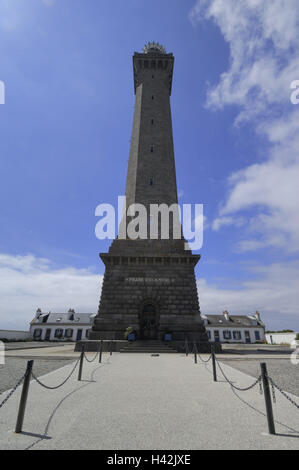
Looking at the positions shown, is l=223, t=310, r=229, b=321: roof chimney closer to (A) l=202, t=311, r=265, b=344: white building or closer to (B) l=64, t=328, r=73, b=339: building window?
(A) l=202, t=311, r=265, b=344: white building

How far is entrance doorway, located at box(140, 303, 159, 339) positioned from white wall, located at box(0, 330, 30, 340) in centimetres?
2698

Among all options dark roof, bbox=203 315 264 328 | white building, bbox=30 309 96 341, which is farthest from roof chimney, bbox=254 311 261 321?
white building, bbox=30 309 96 341

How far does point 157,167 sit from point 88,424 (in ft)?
80.1

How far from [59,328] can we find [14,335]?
427 inches

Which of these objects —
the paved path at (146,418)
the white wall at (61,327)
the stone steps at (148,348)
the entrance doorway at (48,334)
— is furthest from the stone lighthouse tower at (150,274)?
the entrance doorway at (48,334)

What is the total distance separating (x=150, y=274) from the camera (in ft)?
69.2

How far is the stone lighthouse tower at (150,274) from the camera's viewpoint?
750 inches

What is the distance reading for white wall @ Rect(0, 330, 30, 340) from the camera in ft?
118

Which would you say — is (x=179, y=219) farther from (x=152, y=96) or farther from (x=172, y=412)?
(x=172, y=412)

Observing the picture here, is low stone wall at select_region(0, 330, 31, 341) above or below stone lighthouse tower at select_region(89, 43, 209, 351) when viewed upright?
below

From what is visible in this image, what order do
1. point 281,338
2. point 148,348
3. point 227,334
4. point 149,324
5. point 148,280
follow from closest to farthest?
point 148,348
point 149,324
point 148,280
point 281,338
point 227,334

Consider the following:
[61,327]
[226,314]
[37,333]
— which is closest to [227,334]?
[226,314]

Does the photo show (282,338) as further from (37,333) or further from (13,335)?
(37,333)

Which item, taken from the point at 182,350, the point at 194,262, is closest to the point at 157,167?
→ the point at 194,262
